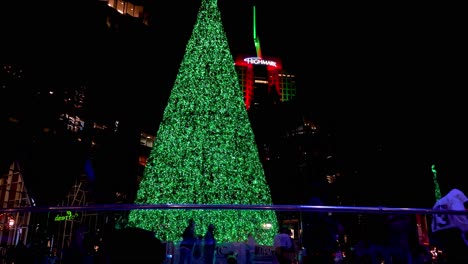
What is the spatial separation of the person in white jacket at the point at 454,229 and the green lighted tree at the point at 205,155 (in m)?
6.75

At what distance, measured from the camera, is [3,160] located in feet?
51.9

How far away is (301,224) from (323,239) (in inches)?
18.9

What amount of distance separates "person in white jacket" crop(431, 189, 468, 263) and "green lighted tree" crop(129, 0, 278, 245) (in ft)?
22.1

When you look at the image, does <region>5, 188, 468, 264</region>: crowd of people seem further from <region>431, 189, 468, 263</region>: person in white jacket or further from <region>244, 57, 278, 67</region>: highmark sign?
<region>244, 57, 278, 67</region>: highmark sign

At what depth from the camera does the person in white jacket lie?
5.12m

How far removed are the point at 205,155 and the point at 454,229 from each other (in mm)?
9051

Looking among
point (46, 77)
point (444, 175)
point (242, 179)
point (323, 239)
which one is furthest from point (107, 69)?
point (323, 239)

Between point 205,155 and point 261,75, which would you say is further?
point 261,75

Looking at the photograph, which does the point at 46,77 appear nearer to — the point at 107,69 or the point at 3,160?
the point at 3,160

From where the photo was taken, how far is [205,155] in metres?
13.2

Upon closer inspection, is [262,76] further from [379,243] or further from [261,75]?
[379,243]

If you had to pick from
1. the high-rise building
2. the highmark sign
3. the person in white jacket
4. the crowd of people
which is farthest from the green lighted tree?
the highmark sign

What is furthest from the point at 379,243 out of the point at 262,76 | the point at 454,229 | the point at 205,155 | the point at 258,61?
the point at 262,76

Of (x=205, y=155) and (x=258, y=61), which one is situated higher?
(x=258, y=61)
